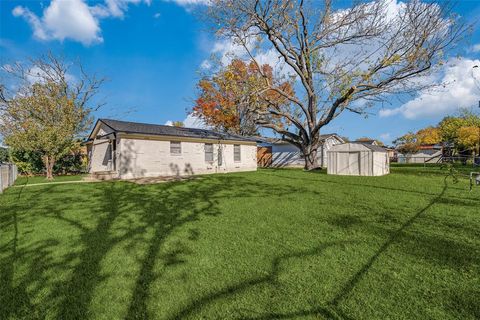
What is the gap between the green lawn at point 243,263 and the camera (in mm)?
2361

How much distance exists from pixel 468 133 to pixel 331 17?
2631 cm

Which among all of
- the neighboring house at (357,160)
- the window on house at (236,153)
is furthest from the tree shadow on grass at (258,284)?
the window on house at (236,153)

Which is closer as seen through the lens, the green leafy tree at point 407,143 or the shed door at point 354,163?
the shed door at point 354,163

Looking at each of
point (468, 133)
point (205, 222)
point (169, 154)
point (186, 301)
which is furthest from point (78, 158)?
point (468, 133)

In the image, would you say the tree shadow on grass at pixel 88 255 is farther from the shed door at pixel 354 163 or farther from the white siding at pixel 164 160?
the shed door at pixel 354 163

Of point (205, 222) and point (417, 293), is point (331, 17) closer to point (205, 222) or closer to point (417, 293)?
point (205, 222)

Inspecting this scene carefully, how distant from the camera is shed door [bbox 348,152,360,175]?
14.5 metres

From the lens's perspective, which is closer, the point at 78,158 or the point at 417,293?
the point at 417,293

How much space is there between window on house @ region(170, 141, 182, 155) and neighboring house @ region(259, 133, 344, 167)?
10443 millimetres

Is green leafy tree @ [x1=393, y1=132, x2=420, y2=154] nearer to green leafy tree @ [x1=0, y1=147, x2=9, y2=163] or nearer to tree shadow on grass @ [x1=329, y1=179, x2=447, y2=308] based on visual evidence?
tree shadow on grass @ [x1=329, y1=179, x2=447, y2=308]

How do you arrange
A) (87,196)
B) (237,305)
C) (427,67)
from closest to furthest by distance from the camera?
(237,305), (87,196), (427,67)

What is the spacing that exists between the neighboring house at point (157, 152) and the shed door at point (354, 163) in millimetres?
7898

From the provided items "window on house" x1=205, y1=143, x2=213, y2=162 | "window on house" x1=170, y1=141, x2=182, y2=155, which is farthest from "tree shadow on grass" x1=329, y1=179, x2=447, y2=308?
"window on house" x1=205, y1=143, x2=213, y2=162

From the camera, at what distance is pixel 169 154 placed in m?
15.2
